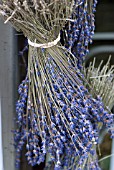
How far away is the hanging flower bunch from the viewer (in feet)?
3.84

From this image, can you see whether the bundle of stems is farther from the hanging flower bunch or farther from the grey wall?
the grey wall

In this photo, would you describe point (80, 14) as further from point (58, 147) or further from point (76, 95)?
point (58, 147)

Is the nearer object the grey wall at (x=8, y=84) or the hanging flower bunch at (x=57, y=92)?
the hanging flower bunch at (x=57, y=92)

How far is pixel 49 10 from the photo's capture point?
1095 millimetres

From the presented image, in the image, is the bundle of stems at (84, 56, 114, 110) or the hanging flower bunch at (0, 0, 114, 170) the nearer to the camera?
the hanging flower bunch at (0, 0, 114, 170)

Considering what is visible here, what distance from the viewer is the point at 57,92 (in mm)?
1223

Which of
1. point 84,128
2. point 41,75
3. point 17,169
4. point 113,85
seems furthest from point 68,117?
point 17,169

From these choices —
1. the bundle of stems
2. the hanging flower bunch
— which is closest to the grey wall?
the hanging flower bunch

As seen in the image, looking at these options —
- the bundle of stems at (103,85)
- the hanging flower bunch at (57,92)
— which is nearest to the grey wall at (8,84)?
the hanging flower bunch at (57,92)

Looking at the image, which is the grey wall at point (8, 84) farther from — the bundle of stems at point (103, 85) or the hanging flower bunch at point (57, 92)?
the bundle of stems at point (103, 85)

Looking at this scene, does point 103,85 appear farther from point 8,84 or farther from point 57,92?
point 8,84

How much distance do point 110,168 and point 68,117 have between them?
0.57m

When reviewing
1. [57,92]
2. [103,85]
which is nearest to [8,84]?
[57,92]

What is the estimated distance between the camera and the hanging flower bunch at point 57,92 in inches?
46.1
